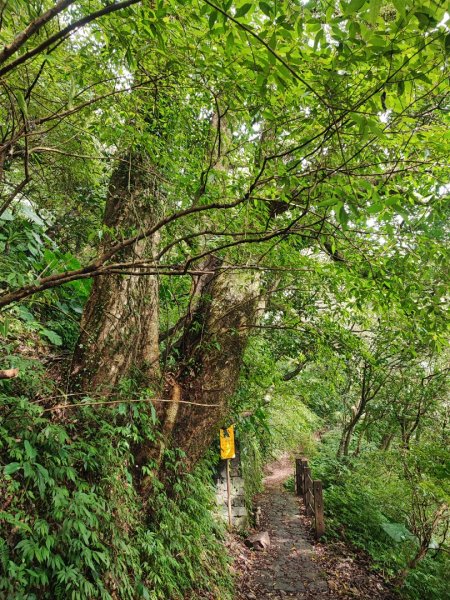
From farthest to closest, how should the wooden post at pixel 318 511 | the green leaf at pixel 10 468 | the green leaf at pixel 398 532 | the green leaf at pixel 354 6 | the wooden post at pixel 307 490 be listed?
1. the wooden post at pixel 307 490
2. the wooden post at pixel 318 511
3. the green leaf at pixel 398 532
4. the green leaf at pixel 10 468
5. the green leaf at pixel 354 6

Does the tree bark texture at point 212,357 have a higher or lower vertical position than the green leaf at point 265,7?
lower

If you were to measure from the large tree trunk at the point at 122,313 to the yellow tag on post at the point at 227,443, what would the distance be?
114 inches

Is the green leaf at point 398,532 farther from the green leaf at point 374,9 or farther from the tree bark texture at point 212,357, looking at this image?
the green leaf at point 374,9

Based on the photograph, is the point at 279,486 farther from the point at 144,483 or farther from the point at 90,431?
the point at 90,431

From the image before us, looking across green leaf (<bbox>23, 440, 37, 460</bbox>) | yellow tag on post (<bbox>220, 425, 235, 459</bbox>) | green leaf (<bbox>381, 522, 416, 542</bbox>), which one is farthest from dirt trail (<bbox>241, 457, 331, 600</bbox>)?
green leaf (<bbox>23, 440, 37, 460</bbox>)

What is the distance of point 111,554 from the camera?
2514 mm

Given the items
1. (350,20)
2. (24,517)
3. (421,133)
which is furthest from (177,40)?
(24,517)

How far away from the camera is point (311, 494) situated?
8391 mm

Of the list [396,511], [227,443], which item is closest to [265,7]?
[227,443]

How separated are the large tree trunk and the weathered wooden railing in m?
5.36

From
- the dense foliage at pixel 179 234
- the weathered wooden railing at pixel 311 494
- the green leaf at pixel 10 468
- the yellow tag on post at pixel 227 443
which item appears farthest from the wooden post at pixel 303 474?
the green leaf at pixel 10 468

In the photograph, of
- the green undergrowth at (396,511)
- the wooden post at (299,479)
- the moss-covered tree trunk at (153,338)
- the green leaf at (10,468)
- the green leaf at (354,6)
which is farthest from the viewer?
the wooden post at (299,479)

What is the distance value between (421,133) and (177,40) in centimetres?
154

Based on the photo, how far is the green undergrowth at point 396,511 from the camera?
214 inches
